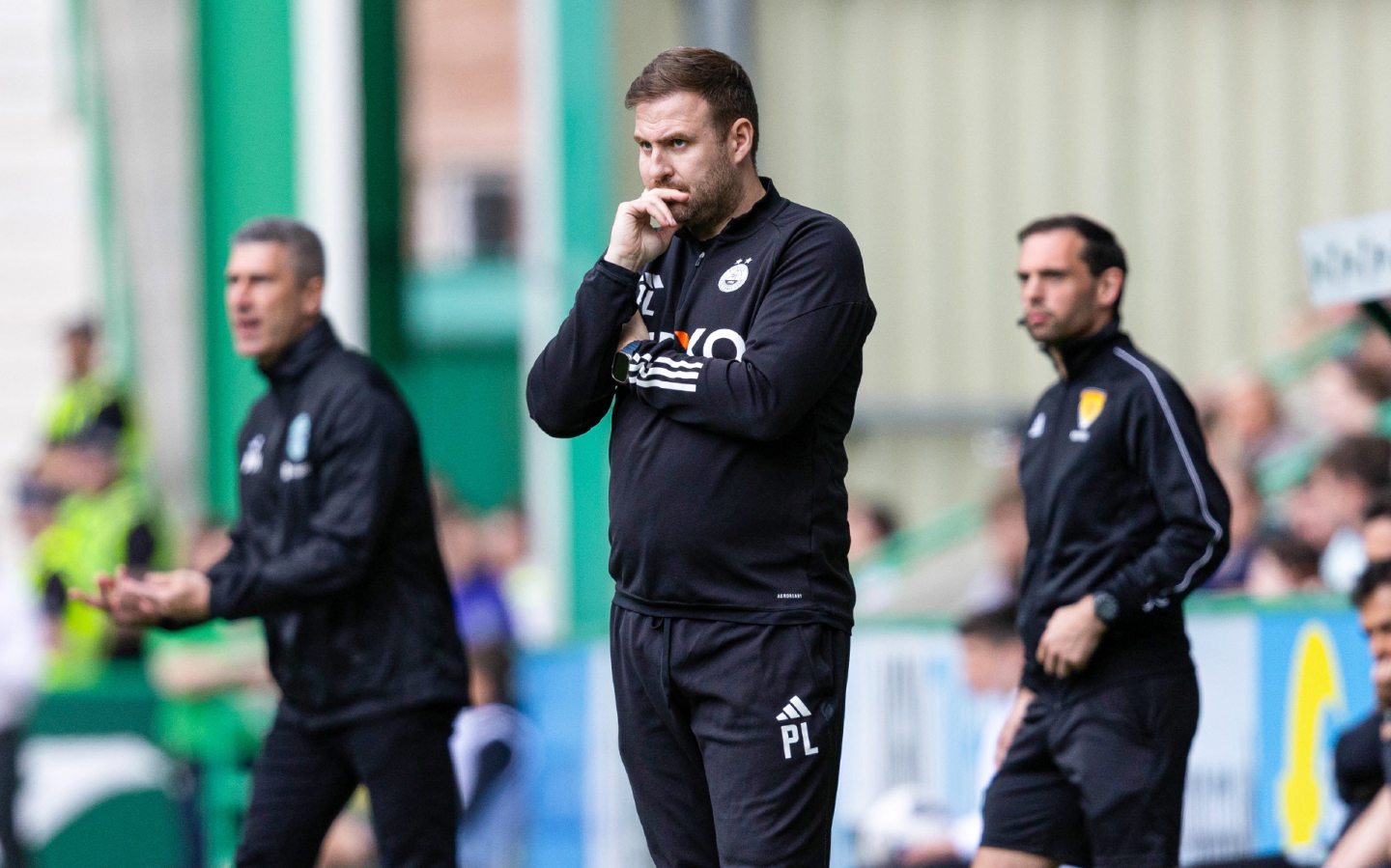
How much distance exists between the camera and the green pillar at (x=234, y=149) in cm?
1277

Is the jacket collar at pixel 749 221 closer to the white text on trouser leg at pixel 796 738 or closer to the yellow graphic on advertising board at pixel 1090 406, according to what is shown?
the white text on trouser leg at pixel 796 738

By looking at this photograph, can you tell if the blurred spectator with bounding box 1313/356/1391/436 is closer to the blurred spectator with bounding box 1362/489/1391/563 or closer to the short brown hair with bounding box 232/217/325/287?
the blurred spectator with bounding box 1362/489/1391/563

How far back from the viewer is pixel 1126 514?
5941 millimetres

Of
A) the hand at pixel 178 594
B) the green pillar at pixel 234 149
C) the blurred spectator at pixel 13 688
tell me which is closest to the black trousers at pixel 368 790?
the hand at pixel 178 594

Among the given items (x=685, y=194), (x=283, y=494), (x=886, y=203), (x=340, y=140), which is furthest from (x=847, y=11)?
(x=685, y=194)

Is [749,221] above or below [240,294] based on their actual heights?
above

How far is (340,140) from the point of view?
12.7m

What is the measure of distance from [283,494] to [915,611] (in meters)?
5.28

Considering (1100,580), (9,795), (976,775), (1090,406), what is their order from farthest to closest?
(9,795) → (976,775) → (1090,406) → (1100,580)

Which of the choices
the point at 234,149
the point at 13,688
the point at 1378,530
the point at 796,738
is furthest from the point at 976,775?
the point at 234,149

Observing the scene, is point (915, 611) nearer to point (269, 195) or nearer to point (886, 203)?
point (269, 195)

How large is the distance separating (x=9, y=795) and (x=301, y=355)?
5.84m

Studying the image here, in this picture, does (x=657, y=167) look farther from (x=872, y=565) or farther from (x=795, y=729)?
(x=872, y=565)

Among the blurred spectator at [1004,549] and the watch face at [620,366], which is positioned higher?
the watch face at [620,366]
